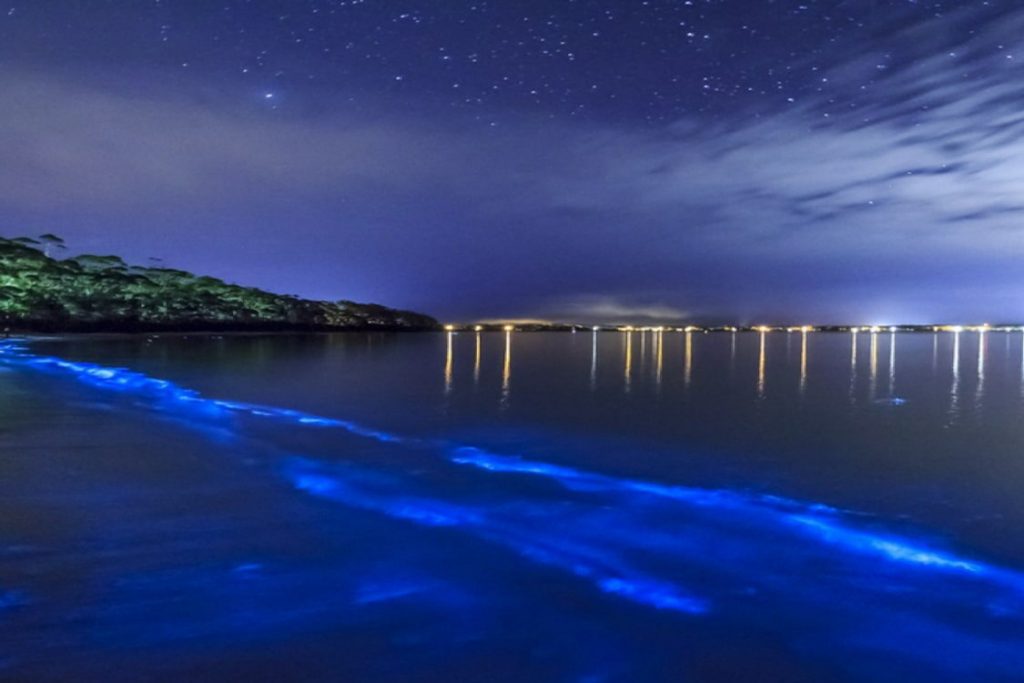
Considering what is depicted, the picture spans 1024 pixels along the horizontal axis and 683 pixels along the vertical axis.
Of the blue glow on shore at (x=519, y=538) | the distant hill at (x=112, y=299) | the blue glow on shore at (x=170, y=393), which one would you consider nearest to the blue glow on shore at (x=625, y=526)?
the blue glow on shore at (x=519, y=538)

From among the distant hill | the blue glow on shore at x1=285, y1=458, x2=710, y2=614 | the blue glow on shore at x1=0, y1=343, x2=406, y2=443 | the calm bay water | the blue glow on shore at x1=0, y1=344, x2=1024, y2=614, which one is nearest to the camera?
the calm bay water

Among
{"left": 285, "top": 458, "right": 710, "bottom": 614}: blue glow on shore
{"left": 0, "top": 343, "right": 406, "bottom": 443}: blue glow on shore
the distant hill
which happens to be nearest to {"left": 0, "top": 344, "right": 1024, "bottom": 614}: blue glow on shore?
{"left": 285, "top": 458, "right": 710, "bottom": 614}: blue glow on shore

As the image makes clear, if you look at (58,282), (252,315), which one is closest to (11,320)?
(58,282)

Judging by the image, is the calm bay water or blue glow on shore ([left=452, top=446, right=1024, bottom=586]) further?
blue glow on shore ([left=452, top=446, right=1024, bottom=586])

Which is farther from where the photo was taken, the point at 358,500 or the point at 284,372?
the point at 284,372

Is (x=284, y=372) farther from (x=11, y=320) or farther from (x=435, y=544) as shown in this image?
(x=11, y=320)

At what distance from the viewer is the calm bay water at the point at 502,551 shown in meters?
4.92

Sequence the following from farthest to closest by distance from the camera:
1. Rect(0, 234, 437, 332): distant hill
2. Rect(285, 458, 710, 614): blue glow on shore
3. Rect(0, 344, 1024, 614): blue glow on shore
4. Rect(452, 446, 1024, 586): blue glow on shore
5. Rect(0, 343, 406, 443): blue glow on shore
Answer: Rect(0, 234, 437, 332): distant hill, Rect(0, 343, 406, 443): blue glow on shore, Rect(452, 446, 1024, 586): blue glow on shore, Rect(0, 344, 1024, 614): blue glow on shore, Rect(285, 458, 710, 614): blue glow on shore

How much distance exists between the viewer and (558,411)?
64.8ft

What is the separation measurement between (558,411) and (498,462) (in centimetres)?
768

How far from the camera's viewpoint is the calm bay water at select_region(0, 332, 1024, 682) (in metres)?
4.92

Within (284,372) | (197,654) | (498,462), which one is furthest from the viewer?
(284,372)

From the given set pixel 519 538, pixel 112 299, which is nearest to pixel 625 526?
pixel 519 538

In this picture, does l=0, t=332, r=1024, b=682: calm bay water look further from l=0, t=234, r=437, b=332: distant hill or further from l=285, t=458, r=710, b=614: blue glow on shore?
l=0, t=234, r=437, b=332: distant hill
